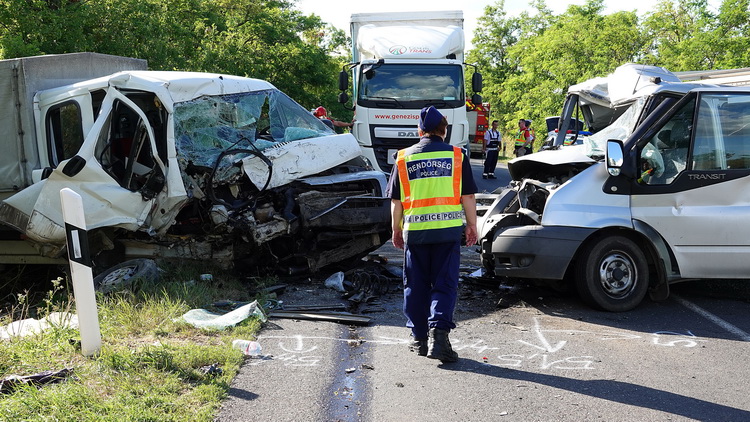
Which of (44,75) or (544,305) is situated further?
(44,75)

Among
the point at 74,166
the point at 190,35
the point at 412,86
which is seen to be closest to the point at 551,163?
the point at 74,166

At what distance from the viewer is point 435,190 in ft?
16.5

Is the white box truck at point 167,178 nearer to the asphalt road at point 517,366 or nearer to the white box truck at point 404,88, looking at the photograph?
the asphalt road at point 517,366

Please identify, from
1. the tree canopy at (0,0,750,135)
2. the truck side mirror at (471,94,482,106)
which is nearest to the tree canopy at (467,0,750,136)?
the tree canopy at (0,0,750,135)

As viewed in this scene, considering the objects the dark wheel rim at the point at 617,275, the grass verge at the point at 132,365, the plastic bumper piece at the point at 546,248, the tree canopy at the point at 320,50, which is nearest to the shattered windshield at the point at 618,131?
the plastic bumper piece at the point at 546,248

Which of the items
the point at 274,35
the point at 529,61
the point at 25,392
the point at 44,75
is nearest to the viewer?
the point at 25,392

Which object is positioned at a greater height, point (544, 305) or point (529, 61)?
point (529, 61)

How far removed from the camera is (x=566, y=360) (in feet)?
16.4

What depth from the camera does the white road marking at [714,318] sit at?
5.66 metres

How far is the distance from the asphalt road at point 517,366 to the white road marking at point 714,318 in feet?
0.05

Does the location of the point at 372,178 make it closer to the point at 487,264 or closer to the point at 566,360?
the point at 487,264

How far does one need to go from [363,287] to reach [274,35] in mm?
22914

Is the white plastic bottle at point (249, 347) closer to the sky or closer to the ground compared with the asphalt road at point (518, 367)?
closer to the sky

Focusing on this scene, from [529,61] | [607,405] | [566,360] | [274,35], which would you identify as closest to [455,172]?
[566,360]
